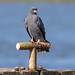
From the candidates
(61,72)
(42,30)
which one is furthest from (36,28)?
(61,72)

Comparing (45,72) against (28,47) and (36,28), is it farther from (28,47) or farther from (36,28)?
(36,28)

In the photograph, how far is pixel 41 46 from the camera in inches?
231

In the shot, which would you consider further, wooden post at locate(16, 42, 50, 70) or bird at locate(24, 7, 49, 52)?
bird at locate(24, 7, 49, 52)

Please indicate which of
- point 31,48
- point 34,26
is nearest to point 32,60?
point 31,48

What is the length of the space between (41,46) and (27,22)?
3481 millimetres

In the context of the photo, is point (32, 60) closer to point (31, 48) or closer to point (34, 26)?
A: point (31, 48)

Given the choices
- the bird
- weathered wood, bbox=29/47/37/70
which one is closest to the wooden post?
weathered wood, bbox=29/47/37/70

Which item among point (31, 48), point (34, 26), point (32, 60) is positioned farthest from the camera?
point (34, 26)

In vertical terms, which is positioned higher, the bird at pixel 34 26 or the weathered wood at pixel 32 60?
the bird at pixel 34 26

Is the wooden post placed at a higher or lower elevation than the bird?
lower

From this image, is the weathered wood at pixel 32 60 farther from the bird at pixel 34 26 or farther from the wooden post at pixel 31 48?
the bird at pixel 34 26

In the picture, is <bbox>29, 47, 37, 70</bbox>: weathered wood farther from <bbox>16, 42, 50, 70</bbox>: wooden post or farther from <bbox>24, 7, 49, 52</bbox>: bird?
<bbox>24, 7, 49, 52</bbox>: bird

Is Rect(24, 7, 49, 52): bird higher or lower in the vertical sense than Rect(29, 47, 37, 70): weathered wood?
higher

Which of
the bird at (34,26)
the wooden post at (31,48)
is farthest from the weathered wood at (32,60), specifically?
the bird at (34,26)
